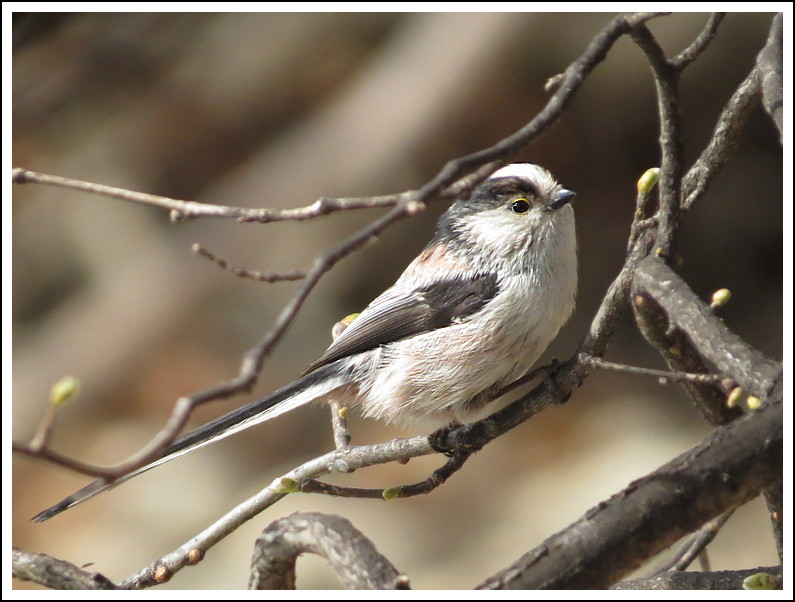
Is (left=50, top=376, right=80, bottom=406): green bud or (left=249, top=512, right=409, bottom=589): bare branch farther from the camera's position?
(left=249, top=512, right=409, bottom=589): bare branch

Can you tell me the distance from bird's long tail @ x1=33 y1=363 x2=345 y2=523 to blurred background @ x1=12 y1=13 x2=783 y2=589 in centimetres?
191

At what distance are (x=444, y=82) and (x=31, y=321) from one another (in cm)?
265

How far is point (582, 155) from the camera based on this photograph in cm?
374

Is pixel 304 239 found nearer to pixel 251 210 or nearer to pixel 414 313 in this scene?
pixel 414 313

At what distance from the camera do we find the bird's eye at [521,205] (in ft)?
5.98

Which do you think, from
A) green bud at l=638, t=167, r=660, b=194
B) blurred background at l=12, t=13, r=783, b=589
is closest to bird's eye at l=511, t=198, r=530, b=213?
green bud at l=638, t=167, r=660, b=194

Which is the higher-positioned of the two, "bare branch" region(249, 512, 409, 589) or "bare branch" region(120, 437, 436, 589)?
"bare branch" region(120, 437, 436, 589)

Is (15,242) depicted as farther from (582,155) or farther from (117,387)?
(582,155)

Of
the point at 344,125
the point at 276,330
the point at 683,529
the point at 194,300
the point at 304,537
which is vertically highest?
the point at 344,125

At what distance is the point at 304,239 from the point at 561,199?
8.10 feet

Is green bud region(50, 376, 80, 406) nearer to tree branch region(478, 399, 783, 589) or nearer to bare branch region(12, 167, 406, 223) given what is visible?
bare branch region(12, 167, 406, 223)

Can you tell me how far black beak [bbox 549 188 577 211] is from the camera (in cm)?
A: 178

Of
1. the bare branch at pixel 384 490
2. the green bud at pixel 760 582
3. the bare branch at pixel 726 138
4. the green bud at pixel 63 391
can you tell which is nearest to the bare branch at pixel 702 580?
the green bud at pixel 760 582

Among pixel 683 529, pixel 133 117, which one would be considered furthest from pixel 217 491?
pixel 683 529
